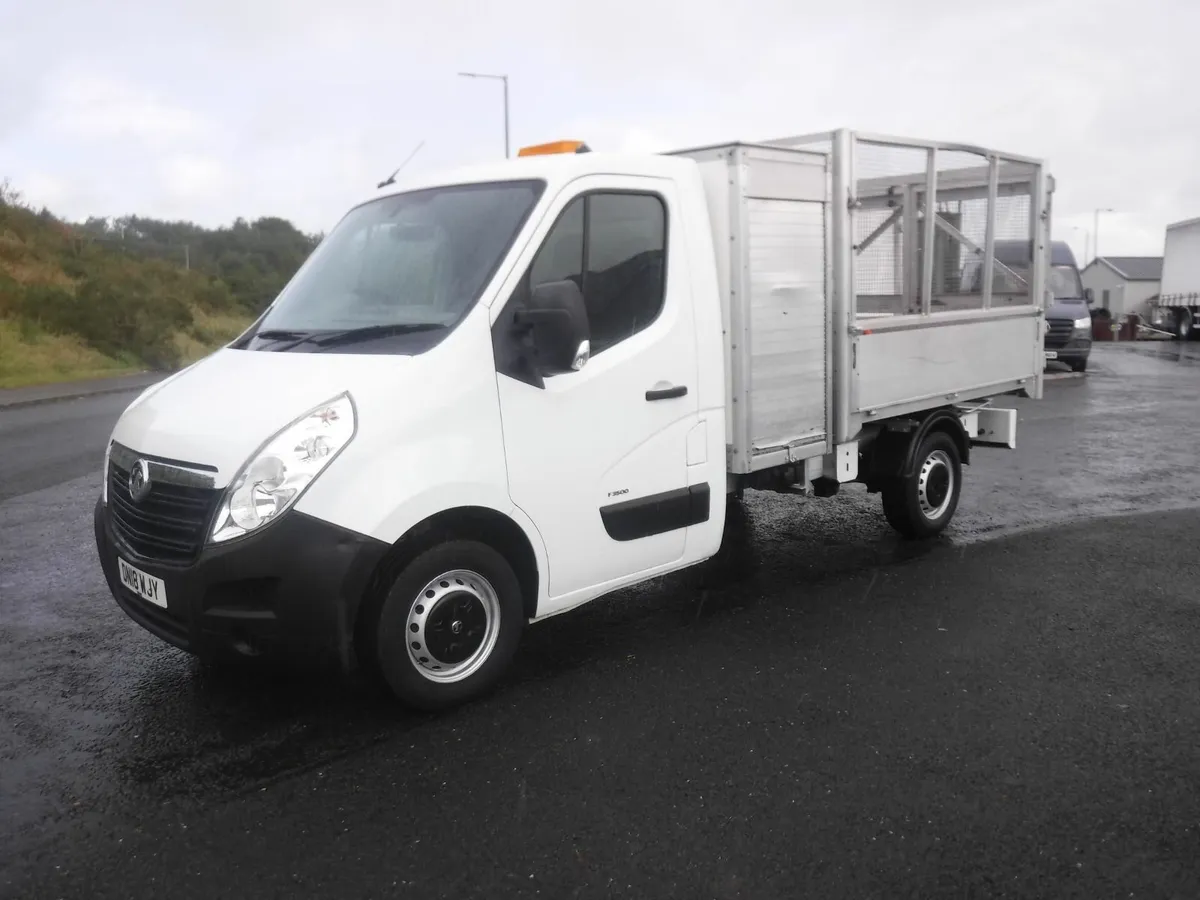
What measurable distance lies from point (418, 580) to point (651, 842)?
139 centimetres

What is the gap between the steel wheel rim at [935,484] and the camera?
7.10 metres

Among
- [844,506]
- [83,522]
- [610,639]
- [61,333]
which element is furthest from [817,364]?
[61,333]

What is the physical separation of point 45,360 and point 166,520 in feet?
73.4

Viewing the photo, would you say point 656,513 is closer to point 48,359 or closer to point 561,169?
point 561,169

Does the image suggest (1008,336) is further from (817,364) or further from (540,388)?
(540,388)

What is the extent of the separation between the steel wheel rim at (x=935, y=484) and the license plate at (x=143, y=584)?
4892mm

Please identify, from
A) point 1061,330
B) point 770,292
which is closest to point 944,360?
point 770,292

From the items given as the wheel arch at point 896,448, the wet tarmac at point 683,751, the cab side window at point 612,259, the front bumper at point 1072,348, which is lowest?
the front bumper at point 1072,348

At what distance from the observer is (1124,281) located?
221 ft

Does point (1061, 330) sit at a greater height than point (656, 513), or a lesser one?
lesser

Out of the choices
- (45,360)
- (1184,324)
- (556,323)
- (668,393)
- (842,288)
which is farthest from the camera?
(1184,324)

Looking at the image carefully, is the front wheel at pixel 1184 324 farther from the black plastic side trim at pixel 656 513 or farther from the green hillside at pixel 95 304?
the black plastic side trim at pixel 656 513

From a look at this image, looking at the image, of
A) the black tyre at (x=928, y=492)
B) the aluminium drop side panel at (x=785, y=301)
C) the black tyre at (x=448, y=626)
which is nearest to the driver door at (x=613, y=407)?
the black tyre at (x=448, y=626)

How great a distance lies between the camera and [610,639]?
210 inches
